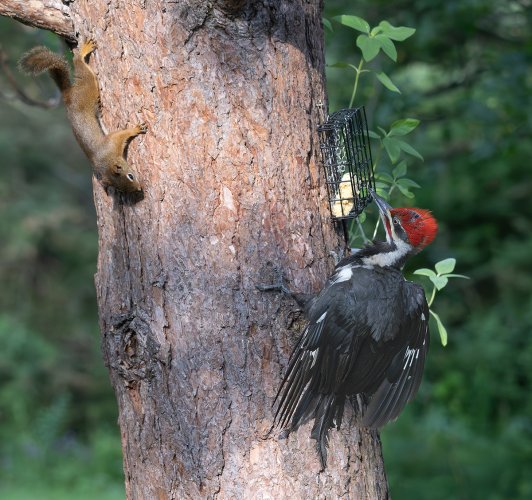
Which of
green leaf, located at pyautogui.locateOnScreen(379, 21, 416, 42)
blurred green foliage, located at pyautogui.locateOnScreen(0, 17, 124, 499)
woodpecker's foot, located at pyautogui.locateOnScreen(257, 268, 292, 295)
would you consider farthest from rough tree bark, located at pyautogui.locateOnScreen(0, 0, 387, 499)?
blurred green foliage, located at pyautogui.locateOnScreen(0, 17, 124, 499)

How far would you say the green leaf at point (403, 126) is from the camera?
3.28m

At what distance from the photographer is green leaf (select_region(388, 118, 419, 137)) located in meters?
3.28

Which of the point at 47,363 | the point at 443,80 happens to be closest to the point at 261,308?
the point at 443,80

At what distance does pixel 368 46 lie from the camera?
3133mm

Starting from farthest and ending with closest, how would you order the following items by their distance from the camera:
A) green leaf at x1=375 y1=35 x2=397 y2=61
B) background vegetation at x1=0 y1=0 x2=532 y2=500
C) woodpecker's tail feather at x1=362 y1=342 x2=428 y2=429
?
background vegetation at x1=0 y1=0 x2=532 y2=500, green leaf at x1=375 y1=35 x2=397 y2=61, woodpecker's tail feather at x1=362 y1=342 x2=428 y2=429

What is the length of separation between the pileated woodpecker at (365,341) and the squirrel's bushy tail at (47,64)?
1.38 m

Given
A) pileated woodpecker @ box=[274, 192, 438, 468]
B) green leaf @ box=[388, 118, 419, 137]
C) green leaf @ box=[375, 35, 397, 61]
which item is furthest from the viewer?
green leaf @ box=[388, 118, 419, 137]

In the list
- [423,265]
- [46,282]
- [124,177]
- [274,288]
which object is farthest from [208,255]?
[46,282]

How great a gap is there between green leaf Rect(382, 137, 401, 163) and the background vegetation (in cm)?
45

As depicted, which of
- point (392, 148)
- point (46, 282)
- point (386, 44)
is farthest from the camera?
point (46, 282)

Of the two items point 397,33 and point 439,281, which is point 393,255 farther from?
point 397,33

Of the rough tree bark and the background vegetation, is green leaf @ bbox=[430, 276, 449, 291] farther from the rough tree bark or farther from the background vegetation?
the background vegetation

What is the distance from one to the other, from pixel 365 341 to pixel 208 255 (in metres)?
0.85

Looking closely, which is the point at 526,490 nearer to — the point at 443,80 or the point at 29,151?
the point at 443,80
